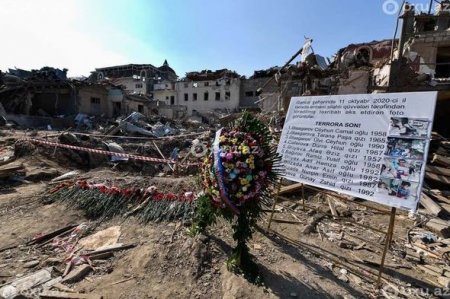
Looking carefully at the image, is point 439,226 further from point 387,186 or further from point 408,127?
point 408,127

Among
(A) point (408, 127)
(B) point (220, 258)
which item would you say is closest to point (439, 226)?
(A) point (408, 127)

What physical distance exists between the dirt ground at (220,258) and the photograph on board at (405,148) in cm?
176

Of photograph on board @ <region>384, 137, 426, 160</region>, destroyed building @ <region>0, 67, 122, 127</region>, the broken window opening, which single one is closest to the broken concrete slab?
photograph on board @ <region>384, 137, 426, 160</region>

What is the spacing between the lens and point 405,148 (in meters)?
3.29

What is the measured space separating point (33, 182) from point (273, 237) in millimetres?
6740

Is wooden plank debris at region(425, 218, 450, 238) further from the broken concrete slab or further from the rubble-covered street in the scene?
the broken concrete slab

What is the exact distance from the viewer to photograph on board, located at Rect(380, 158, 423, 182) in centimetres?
314

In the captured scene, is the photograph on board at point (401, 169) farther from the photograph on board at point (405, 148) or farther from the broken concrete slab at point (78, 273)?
the broken concrete slab at point (78, 273)

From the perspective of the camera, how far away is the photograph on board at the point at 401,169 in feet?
10.3

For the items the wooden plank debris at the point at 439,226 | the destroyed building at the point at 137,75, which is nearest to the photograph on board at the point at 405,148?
the wooden plank debris at the point at 439,226

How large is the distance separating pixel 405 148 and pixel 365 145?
0.46 metres

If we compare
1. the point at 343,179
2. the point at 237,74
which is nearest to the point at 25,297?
the point at 343,179

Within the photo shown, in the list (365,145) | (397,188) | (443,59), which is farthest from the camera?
(443,59)

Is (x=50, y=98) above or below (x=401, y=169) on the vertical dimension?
above
